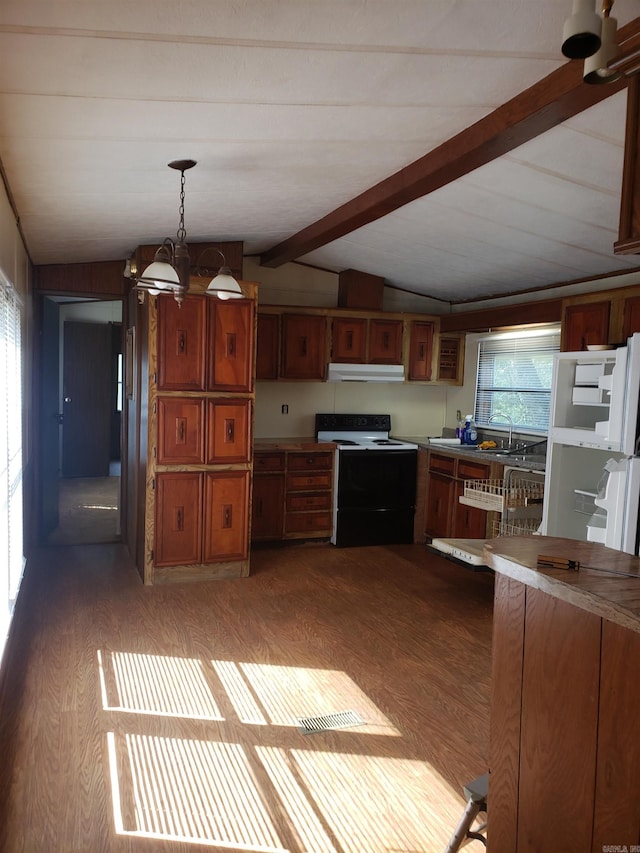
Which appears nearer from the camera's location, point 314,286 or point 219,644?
point 219,644

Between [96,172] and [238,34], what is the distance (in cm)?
134

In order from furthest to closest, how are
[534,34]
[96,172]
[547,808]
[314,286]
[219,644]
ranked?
1. [314,286]
2. [219,644]
3. [96,172]
4. [534,34]
5. [547,808]

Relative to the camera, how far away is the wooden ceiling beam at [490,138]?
2.14 m

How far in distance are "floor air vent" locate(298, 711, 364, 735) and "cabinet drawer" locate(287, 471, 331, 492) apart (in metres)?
2.84

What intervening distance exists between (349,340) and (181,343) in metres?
1.90

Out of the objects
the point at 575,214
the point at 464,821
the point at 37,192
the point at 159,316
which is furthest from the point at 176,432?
the point at 464,821

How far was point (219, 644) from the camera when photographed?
361 cm

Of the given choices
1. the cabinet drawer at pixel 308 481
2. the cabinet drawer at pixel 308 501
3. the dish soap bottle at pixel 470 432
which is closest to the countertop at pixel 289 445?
the cabinet drawer at pixel 308 481

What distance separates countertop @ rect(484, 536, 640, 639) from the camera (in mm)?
1355

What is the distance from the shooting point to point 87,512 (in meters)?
6.85

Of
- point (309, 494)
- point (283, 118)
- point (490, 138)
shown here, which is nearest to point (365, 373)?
point (309, 494)

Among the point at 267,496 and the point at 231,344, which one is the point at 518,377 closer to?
the point at 267,496

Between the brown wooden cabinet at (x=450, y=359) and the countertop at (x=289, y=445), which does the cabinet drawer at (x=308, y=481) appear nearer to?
the countertop at (x=289, y=445)

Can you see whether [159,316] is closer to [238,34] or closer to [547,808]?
[238,34]
